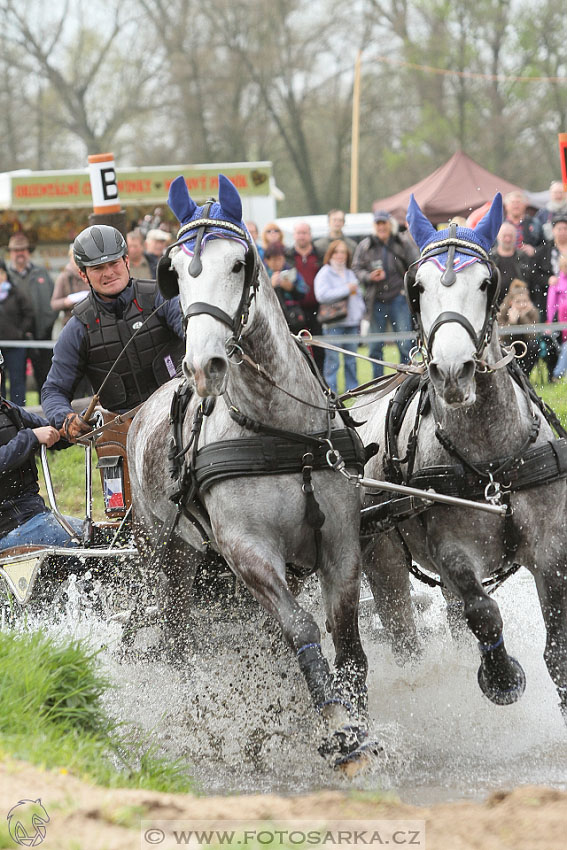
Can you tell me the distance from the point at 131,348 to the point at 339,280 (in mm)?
6651

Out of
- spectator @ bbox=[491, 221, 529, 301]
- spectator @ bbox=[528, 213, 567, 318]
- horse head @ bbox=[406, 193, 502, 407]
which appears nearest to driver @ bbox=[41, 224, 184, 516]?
horse head @ bbox=[406, 193, 502, 407]

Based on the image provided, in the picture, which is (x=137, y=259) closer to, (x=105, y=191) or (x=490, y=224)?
(x=105, y=191)

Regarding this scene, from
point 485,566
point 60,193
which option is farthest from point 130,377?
point 60,193

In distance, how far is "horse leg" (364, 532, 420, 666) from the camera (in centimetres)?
585

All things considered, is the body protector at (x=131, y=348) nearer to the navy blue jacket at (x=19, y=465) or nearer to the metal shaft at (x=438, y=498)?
the navy blue jacket at (x=19, y=465)

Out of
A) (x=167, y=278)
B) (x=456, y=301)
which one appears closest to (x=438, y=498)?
(x=456, y=301)

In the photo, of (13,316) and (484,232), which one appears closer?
(484,232)

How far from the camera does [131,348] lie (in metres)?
6.43

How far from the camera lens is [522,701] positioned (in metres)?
5.73

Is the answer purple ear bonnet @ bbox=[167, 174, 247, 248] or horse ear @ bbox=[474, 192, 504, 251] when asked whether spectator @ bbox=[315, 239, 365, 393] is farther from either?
purple ear bonnet @ bbox=[167, 174, 247, 248]

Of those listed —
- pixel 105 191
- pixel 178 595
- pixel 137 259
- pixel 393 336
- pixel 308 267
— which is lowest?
pixel 178 595

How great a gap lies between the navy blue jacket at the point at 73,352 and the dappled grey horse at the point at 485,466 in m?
1.89

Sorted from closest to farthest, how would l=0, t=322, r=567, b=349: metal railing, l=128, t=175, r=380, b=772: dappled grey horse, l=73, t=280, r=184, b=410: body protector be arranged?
l=128, t=175, r=380, b=772: dappled grey horse, l=73, t=280, r=184, b=410: body protector, l=0, t=322, r=567, b=349: metal railing

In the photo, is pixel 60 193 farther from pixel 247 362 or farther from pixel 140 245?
pixel 247 362
